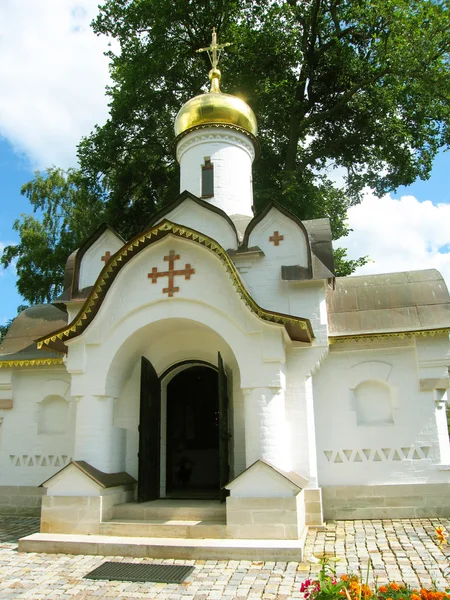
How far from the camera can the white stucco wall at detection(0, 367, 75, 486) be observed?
28.0 feet

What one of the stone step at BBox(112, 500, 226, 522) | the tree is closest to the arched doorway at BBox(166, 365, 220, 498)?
the stone step at BBox(112, 500, 226, 522)

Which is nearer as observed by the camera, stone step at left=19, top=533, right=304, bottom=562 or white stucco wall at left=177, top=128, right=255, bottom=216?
stone step at left=19, top=533, right=304, bottom=562

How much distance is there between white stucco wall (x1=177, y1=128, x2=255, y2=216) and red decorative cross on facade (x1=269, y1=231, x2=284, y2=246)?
209cm

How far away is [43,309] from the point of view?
10180mm

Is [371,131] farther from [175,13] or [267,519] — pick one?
[267,519]

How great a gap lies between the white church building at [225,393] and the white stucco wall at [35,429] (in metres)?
0.03

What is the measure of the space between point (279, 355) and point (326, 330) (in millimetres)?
1445

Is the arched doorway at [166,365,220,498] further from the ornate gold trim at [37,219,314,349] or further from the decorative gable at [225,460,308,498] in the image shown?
the decorative gable at [225,460,308,498]

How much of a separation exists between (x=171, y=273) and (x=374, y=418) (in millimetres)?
3758

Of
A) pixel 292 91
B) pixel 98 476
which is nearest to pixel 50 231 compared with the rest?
pixel 292 91

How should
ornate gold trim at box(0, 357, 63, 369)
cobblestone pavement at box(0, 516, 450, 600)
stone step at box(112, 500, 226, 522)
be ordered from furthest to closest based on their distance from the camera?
1. ornate gold trim at box(0, 357, 63, 369)
2. stone step at box(112, 500, 226, 522)
3. cobblestone pavement at box(0, 516, 450, 600)

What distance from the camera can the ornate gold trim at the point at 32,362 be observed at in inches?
329

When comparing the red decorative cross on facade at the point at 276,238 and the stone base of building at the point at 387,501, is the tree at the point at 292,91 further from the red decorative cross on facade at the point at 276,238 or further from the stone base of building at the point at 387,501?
the stone base of building at the point at 387,501

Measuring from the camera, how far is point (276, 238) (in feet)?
26.2
